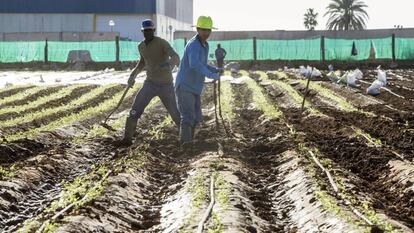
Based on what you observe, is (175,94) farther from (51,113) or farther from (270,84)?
(270,84)

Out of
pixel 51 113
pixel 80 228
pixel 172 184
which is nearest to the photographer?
pixel 80 228

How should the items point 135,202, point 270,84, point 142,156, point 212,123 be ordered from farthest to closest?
point 270,84
point 212,123
point 142,156
point 135,202

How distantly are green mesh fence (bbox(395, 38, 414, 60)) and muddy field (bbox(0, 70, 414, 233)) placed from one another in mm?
29913

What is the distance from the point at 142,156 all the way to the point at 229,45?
123 ft

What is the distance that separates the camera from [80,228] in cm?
721

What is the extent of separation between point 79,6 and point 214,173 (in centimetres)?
6508

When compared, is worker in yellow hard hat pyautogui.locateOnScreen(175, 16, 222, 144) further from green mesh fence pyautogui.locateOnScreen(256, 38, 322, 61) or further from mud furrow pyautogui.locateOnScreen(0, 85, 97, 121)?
green mesh fence pyautogui.locateOnScreen(256, 38, 322, 61)

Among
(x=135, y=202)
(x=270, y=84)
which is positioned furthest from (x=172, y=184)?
(x=270, y=84)

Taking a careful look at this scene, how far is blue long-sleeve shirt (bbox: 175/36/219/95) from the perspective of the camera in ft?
38.4

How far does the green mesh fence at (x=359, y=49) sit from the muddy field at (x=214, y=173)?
29.6 meters

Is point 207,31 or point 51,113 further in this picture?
point 51,113

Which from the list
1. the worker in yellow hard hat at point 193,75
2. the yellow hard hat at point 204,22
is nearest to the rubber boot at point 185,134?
the worker in yellow hard hat at point 193,75

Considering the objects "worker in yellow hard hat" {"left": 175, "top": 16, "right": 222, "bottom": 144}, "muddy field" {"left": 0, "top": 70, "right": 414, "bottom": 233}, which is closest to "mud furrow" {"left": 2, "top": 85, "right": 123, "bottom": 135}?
"muddy field" {"left": 0, "top": 70, "right": 414, "bottom": 233}

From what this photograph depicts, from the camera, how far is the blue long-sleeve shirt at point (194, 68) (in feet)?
38.4
